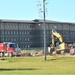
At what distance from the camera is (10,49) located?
71.9 m

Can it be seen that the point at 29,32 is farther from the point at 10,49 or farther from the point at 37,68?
the point at 37,68

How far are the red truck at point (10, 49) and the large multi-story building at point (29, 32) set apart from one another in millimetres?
56232

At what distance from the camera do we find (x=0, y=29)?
432 ft

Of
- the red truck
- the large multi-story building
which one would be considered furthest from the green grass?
the large multi-story building

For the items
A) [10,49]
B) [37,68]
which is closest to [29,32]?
[10,49]

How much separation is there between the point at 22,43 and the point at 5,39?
283 inches

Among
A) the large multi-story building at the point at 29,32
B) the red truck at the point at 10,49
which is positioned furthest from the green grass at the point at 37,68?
the large multi-story building at the point at 29,32

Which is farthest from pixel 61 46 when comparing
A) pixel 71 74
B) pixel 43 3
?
pixel 71 74

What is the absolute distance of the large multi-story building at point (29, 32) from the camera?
133 metres

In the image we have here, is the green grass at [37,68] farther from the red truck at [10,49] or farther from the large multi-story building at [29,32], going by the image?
the large multi-story building at [29,32]

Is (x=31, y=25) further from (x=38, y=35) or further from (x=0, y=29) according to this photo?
(x=0, y=29)

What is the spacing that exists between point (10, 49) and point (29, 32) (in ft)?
217

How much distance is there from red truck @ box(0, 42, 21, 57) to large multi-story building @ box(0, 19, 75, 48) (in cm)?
5623

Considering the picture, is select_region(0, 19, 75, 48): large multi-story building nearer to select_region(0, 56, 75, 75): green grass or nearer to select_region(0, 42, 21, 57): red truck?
select_region(0, 42, 21, 57): red truck
